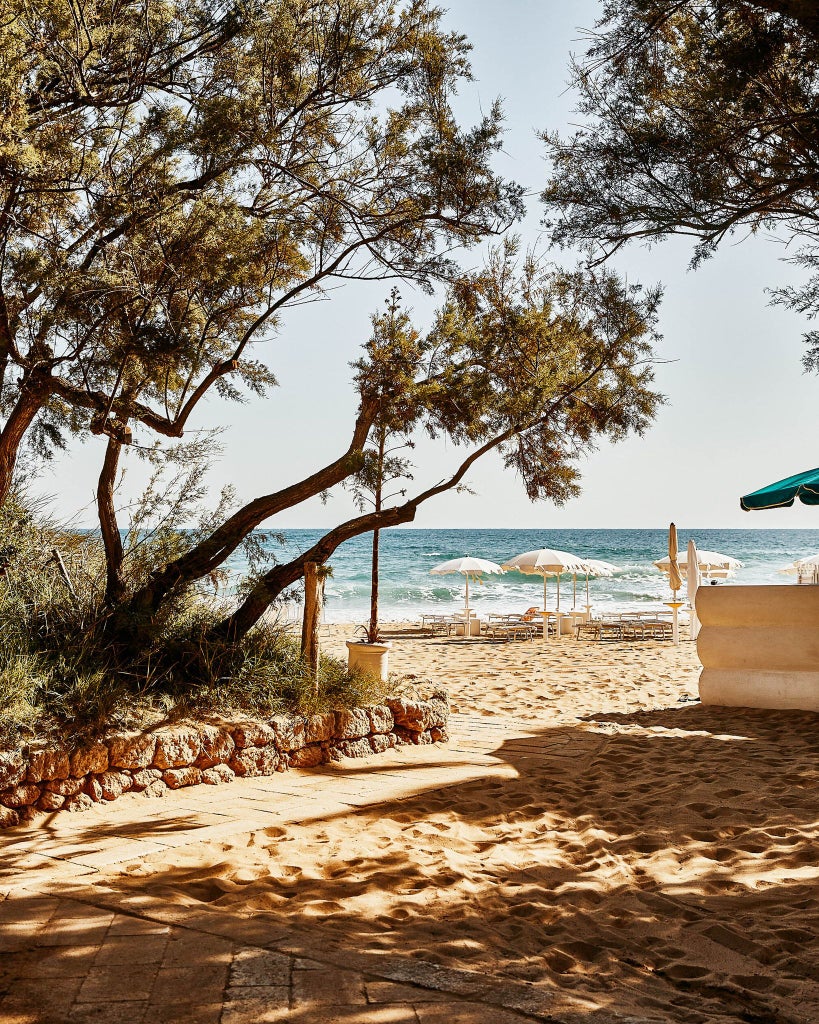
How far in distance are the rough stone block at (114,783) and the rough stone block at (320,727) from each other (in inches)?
59.2

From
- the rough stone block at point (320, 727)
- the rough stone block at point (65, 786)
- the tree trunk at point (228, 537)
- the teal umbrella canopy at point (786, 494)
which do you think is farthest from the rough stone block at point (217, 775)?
the teal umbrella canopy at point (786, 494)

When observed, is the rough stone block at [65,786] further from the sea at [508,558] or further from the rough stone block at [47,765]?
the sea at [508,558]

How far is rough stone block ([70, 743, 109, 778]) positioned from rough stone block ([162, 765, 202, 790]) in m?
0.47

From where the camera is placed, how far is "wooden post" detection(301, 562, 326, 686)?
709cm

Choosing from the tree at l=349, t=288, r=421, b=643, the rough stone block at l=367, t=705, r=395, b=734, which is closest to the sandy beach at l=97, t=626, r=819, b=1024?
the rough stone block at l=367, t=705, r=395, b=734

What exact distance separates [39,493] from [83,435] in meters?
0.65

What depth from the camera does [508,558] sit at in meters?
55.0

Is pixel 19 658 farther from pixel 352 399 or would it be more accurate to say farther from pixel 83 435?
pixel 352 399

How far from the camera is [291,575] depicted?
7.25 m


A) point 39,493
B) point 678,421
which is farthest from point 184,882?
point 678,421

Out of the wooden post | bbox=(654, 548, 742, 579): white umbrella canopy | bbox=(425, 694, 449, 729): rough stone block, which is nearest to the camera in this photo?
the wooden post

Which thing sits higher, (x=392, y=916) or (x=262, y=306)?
(x=262, y=306)

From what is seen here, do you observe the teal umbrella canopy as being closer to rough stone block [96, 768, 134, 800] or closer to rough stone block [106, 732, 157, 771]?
rough stone block [106, 732, 157, 771]

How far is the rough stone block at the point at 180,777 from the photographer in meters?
5.68
